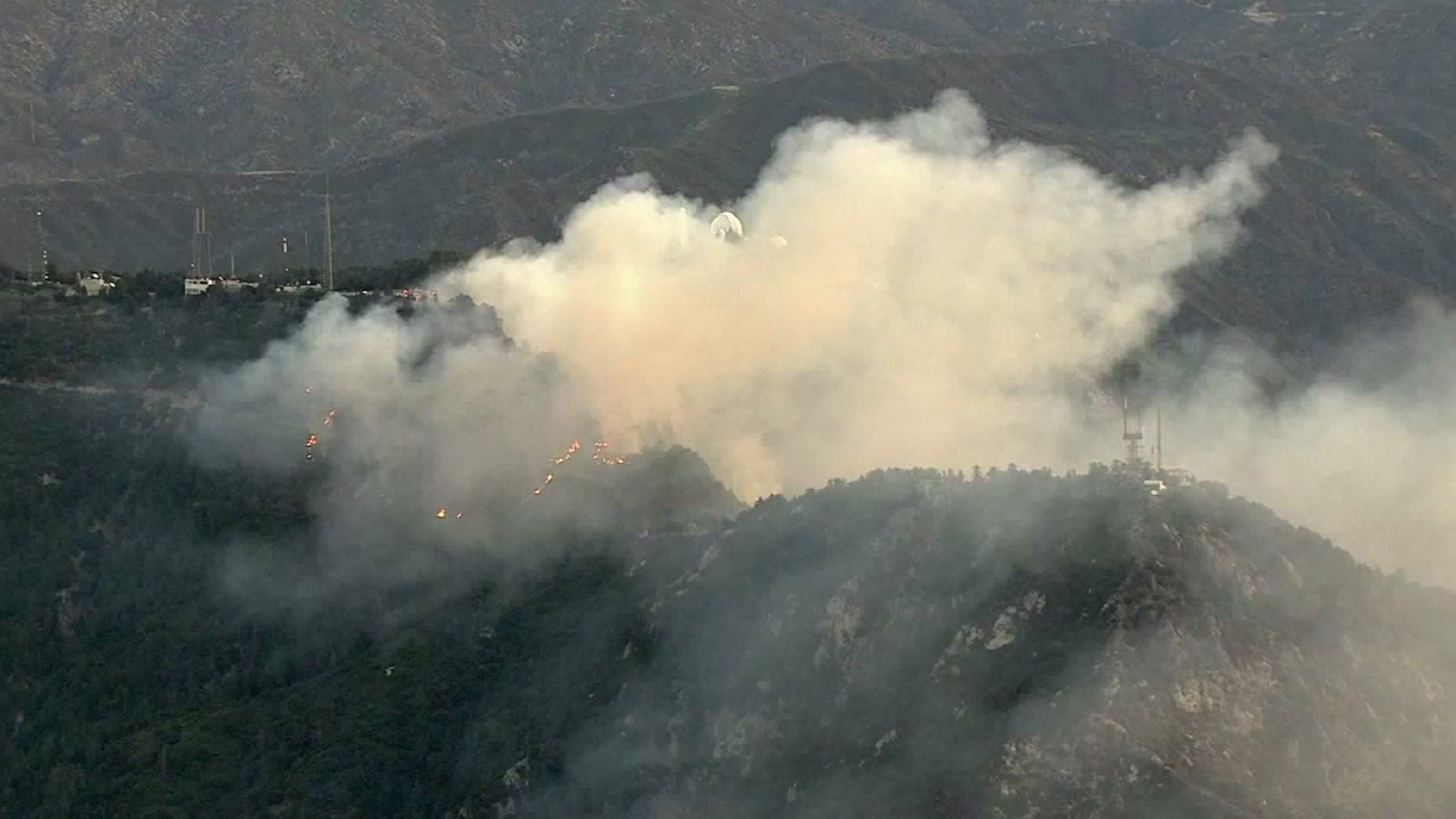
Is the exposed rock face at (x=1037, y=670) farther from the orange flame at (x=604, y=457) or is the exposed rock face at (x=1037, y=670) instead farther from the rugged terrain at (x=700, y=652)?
the orange flame at (x=604, y=457)


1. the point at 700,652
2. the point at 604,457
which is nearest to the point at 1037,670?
the point at 700,652

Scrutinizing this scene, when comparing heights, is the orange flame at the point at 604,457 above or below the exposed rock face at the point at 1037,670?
below

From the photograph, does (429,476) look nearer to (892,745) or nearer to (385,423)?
(385,423)

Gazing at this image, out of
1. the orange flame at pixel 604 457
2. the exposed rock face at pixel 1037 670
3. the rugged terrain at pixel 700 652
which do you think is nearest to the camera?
the exposed rock face at pixel 1037 670

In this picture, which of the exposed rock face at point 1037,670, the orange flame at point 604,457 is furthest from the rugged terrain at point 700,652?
the orange flame at point 604,457

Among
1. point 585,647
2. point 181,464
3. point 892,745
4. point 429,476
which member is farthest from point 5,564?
point 892,745

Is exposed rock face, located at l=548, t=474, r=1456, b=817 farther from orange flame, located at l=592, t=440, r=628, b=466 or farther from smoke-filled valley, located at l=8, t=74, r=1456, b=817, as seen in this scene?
orange flame, located at l=592, t=440, r=628, b=466
